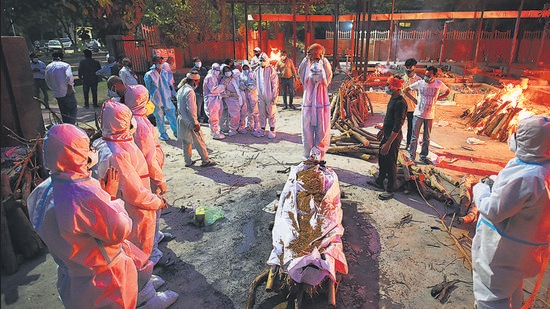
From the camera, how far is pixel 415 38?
24.0 metres

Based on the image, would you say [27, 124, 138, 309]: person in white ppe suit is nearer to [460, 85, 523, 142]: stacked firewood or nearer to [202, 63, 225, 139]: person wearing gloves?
[202, 63, 225, 139]: person wearing gloves

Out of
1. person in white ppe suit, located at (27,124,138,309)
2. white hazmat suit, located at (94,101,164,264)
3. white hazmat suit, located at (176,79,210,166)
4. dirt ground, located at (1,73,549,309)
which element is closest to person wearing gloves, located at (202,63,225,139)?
dirt ground, located at (1,73,549,309)

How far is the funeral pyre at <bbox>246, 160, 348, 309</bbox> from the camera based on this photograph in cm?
354

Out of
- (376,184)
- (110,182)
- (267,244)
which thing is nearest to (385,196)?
(376,184)

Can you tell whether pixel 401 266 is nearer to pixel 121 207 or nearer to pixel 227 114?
pixel 121 207

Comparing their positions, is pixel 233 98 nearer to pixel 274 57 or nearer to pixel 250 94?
pixel 250 94

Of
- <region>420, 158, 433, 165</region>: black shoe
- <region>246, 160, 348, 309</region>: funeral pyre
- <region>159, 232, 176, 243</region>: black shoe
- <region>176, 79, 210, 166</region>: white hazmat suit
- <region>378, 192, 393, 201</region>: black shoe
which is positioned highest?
<region>176, 79, 210, 166</region>: white hazmat suit

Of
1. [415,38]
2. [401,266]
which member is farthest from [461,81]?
[401,266]

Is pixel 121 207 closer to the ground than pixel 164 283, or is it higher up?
higher up

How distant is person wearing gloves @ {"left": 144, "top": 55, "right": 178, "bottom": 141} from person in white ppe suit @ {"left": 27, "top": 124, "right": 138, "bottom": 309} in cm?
740

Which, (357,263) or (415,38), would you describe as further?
(415,38)

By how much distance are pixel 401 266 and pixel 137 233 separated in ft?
10.9

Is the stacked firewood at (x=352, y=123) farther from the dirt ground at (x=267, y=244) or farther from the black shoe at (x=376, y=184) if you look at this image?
the black shoe at (x=376, y=184)

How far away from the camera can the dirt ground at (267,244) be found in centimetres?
397
